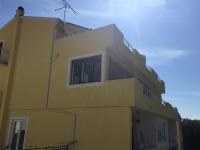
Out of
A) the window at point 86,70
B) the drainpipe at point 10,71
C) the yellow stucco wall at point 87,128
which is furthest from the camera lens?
the drainpipe at point 10,71

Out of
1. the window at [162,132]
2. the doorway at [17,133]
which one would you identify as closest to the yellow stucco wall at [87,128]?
the doorway at [17,133]

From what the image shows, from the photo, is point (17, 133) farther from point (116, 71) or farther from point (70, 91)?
point (116, 71)

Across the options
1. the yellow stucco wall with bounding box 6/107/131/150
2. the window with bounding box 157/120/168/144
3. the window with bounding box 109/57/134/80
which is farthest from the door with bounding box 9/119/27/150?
the window with bounding box 157/120/168/144

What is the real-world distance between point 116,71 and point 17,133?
24.5 ft

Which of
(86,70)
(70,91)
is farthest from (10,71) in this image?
(86,70)

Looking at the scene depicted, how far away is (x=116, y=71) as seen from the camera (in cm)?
1561

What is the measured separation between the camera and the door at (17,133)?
13.6m

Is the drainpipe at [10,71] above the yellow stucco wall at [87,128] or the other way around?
above

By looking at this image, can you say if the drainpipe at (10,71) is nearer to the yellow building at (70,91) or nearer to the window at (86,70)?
the yellow building at (70,91)

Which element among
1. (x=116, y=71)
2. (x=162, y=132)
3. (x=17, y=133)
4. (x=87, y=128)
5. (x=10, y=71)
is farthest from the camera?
(x=162, y=132)

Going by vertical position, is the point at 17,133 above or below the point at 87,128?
below

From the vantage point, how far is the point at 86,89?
37.7ft

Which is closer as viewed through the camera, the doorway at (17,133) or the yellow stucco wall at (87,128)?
the yellow stucco wall at (87,128)

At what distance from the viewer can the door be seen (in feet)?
44.7
